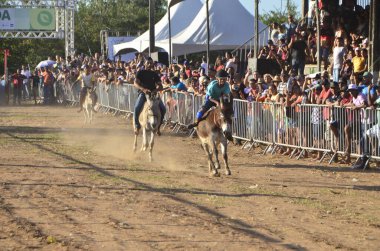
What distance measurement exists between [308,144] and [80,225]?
994 cm

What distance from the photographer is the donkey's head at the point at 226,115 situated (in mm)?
17047

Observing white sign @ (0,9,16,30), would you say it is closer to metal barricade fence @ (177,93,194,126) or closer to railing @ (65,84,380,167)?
metal barricade fence @ (177,93,194,126)

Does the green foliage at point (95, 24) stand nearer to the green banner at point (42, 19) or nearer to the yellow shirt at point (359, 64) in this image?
the green banner at point (42, 19)

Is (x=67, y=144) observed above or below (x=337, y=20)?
below

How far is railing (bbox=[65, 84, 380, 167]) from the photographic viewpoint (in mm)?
18359

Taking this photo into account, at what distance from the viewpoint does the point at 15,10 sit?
55.2 m

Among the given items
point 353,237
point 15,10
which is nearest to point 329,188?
point 353,237

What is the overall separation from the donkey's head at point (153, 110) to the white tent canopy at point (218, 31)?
2021 cm

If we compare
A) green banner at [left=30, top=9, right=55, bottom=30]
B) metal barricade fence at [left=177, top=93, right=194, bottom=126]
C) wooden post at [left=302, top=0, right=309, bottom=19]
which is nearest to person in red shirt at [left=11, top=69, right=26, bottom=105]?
green banner at [left=30, top=9, right=55, bottom=30]

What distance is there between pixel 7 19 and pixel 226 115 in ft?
133

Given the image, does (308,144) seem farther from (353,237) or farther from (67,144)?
(353,237)

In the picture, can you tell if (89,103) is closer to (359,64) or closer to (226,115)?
(359,64)

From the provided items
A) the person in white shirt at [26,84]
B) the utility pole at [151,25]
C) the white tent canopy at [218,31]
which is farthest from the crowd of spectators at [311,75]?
the person in white shirt at [26,84]

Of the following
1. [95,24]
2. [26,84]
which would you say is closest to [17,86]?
[26,84]
